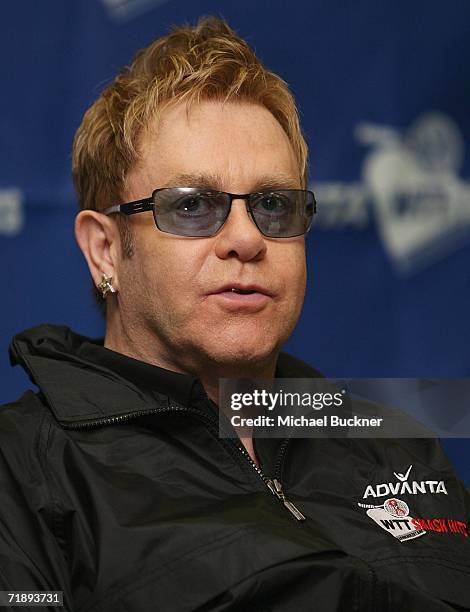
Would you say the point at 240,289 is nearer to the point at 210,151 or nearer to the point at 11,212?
the point at 210,151

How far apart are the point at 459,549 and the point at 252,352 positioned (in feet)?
1.46

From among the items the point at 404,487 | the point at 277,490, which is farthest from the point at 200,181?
the point at 404,487

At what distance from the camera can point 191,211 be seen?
145cm

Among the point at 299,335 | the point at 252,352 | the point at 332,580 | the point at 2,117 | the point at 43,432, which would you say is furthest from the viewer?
the point at 299,335

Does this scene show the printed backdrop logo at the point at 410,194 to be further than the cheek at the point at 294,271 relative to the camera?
Yes

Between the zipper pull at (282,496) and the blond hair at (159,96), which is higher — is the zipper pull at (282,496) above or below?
below

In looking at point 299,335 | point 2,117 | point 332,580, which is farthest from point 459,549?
point 2,117

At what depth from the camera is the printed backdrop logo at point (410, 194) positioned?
7.32 feet

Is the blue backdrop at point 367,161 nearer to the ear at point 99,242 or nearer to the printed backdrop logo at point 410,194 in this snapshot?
the printed backdrop logo at point 410,194

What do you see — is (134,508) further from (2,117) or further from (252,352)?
(2,117)

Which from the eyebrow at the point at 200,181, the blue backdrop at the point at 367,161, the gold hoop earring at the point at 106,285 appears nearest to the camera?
the eyebrow at the point at 200,181

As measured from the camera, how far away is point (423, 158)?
229cm

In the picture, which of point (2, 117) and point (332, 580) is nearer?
point (332, 580)

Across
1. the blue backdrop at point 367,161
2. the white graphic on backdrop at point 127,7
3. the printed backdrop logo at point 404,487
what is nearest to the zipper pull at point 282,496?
the printed backdrop logo at point 404,487
